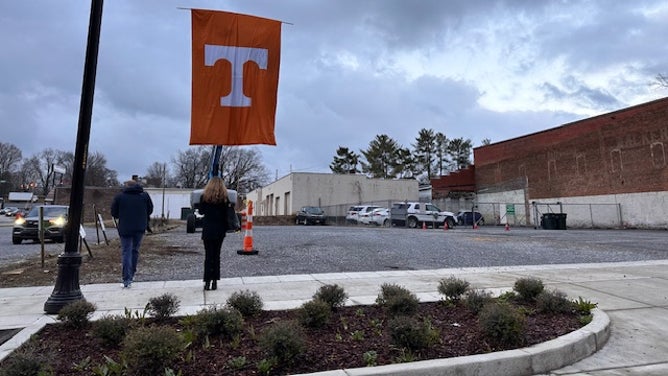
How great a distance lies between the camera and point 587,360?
4219 mm

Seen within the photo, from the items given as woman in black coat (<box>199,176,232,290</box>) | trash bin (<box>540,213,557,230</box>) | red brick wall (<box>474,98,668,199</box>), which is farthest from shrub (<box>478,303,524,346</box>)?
red brick wall (<box>474,98,668,199</box>)

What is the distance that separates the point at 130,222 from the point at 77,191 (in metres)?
1.52

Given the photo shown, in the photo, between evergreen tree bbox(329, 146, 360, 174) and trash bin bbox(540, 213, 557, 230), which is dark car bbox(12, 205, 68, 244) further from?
evergreen tree bbox(329, 146, 360, 174)

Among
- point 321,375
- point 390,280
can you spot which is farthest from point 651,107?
point 321,375

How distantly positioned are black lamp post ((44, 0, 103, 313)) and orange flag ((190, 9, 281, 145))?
1.33 meters

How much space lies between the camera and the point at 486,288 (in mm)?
7312

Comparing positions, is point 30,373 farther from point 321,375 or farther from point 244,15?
point 244,15

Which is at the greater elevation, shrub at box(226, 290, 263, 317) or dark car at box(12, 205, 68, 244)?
dark car at box(12, 205, 68, 244)

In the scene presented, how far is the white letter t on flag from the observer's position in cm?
657

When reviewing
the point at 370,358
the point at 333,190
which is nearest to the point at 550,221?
the point at 333,190

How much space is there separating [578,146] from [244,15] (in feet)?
121

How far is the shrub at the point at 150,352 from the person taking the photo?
330 cm

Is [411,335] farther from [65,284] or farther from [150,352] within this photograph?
[65,284]

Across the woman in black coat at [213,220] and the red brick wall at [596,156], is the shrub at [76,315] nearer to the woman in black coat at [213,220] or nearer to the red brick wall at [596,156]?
the woman in black coat at [213,220]
